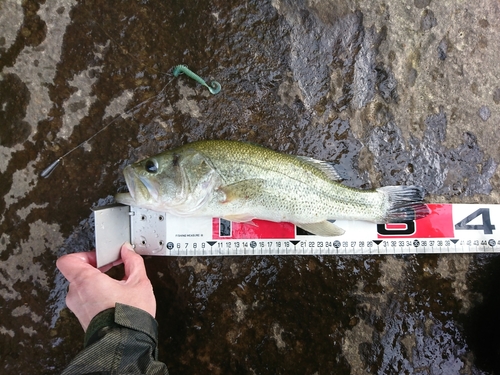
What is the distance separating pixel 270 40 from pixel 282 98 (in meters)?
0.51

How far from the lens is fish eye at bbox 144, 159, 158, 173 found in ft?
8.86

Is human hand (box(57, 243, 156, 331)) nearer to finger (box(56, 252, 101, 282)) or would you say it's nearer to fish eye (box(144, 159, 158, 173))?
finger (box(56, 252, 101, 282))

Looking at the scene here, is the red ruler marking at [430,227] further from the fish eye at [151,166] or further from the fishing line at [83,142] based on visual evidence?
the fishing line at [83,142]

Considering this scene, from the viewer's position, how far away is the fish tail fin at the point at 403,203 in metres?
2.97

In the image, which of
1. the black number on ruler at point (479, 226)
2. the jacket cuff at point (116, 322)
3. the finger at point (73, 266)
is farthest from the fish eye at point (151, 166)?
the black number on ruler at point (479, 226)

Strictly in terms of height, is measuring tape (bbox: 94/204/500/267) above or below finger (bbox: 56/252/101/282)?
above

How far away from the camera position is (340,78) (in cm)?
322

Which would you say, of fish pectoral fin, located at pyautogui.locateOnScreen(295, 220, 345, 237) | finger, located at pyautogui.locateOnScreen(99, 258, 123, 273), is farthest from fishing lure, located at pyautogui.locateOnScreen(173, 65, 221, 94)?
finger, located at pyautogui.locateOnScreen(99, 258, 123, 273)

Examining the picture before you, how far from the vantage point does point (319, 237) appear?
3098mm

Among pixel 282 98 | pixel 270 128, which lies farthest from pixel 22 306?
pixel 282 98

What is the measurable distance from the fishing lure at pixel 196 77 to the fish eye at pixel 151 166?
0.86m

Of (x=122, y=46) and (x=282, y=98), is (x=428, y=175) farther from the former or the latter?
(x=122, y=46)

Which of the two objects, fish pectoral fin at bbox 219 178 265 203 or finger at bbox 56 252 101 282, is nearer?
finger at bbox 56 252 101 282

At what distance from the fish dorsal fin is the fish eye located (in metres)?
1.08
